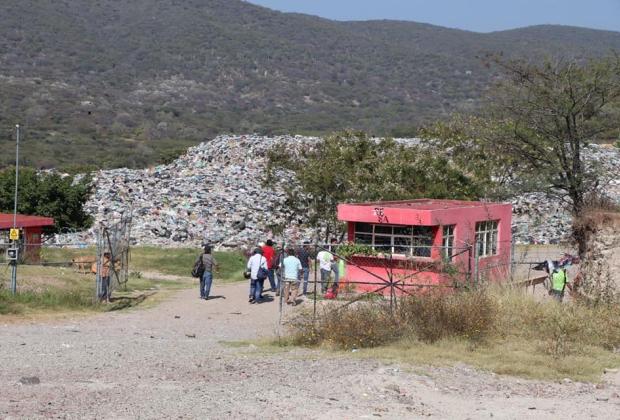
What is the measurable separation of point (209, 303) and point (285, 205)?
17735mm

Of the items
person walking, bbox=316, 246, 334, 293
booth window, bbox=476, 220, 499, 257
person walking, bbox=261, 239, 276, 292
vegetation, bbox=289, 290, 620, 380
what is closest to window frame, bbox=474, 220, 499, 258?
booth window, bbox=476, 220, 499, 257

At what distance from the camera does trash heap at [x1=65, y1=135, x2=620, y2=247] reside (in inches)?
1393

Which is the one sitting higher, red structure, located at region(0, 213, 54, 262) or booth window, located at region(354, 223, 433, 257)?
booth window, located at region(354, 223, 433, 257)

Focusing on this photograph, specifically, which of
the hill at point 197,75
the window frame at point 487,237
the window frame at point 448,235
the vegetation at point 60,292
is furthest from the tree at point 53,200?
the hill at point 197,75

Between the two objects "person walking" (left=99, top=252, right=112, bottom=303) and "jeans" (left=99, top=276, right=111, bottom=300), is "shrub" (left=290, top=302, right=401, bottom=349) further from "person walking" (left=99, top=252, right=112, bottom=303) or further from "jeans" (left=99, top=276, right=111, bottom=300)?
"jeans" (left=99, top=276, right=111, bottom=300)

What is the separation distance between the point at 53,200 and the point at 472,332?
87.3 ft

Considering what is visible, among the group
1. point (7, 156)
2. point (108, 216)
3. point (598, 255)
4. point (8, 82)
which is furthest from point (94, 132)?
point (598, 255)

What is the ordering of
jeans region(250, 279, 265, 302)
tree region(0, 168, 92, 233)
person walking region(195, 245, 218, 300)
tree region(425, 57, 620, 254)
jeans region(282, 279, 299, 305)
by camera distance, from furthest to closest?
tree region(0, 168, 92, 233)
tree region(425, 57, 620, 254)
person walking region(195, 245, 218, 300)
jeans region(250, 279, 265, 302)
jeans region(282, 279, 299, 305)

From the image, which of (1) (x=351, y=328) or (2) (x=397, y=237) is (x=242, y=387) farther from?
(2) (x=397, y=237)

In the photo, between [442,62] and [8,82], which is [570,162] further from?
[442,62]

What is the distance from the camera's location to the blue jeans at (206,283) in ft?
72.0

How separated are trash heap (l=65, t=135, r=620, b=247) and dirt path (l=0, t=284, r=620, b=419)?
20.2 metres

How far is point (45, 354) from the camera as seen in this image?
43.9ft

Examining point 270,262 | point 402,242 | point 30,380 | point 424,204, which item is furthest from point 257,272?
point 30,380
